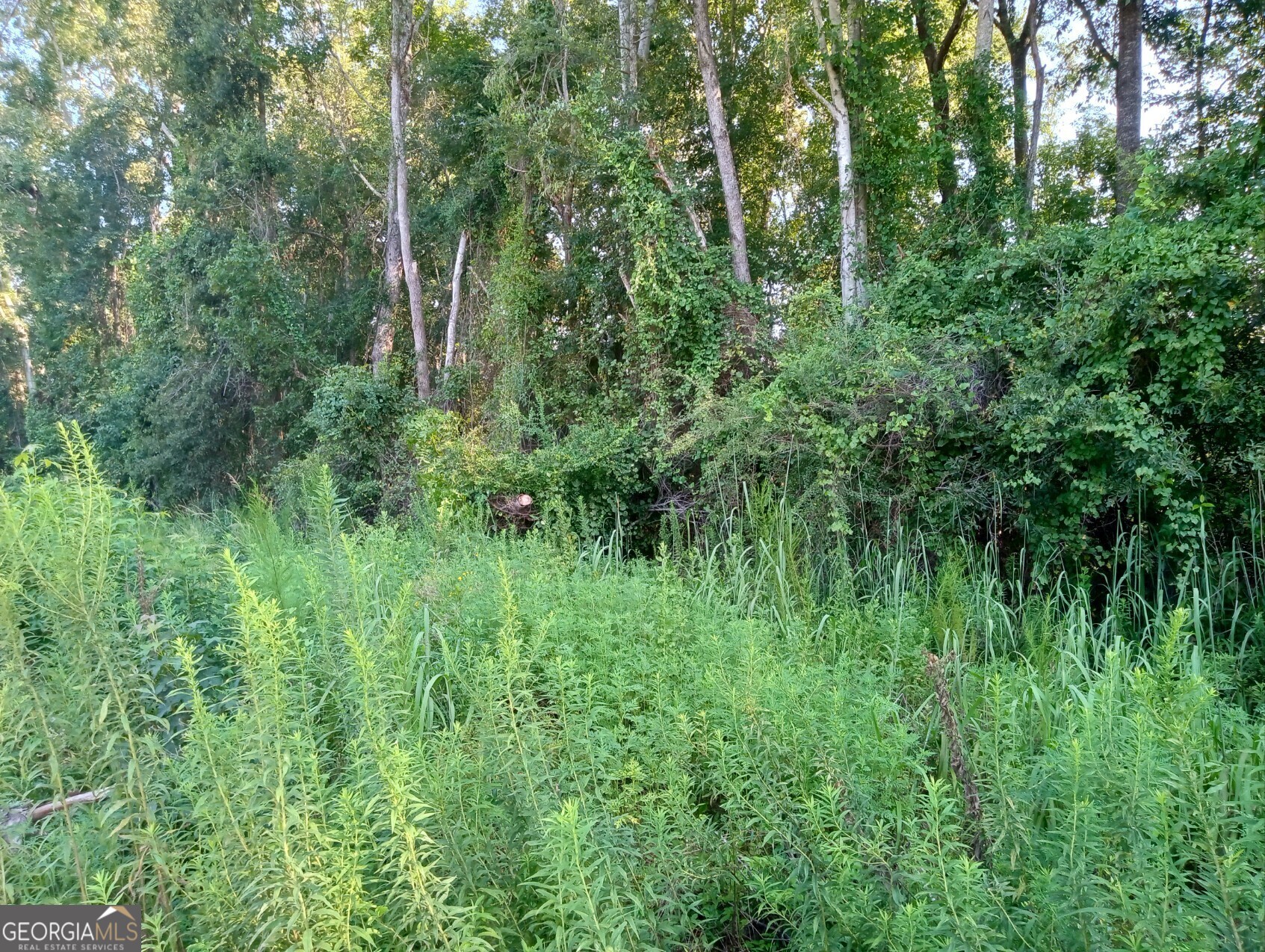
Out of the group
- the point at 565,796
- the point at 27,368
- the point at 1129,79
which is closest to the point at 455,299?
the point at 1129,79

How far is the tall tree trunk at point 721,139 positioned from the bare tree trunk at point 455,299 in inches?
229

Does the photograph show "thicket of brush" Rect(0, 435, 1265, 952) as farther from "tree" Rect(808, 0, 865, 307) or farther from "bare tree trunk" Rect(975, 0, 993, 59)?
"bare tree trunk" Rect(975, 0, 993, 59)

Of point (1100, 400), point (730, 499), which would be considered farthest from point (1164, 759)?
point (730, 499)

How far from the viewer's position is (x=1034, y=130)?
35.8 feet

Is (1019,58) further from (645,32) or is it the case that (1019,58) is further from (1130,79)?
(645,32)

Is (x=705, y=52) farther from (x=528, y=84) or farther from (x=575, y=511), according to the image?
(x=575, y=511)

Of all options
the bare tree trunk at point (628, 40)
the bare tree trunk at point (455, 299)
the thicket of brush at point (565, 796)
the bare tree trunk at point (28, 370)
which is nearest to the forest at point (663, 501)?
the thicket of brush at point (565, 796)

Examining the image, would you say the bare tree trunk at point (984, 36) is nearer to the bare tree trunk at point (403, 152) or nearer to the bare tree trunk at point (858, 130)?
the bare tree trunk at point (858, 130)

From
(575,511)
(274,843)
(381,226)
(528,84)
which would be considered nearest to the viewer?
(274,843)

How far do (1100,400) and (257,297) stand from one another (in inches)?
545

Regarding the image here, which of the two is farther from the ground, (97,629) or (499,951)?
(97,629)

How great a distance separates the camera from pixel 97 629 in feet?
5.56

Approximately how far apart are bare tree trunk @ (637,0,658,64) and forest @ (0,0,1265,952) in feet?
0.50

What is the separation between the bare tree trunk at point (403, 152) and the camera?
1338 cm
